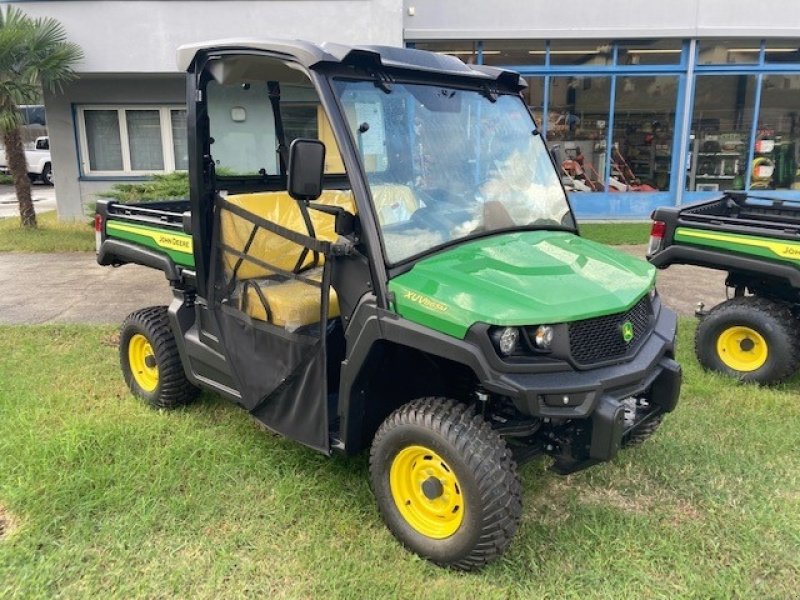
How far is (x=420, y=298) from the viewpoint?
275 cm

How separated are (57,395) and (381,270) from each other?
9.78 ft

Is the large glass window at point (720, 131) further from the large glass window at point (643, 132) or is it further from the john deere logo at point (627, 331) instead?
the john deere logo at point (627, 331)

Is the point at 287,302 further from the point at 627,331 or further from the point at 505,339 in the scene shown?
the point at 627,331

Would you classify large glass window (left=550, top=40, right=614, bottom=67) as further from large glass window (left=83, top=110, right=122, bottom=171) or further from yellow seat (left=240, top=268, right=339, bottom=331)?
yellow seat (left=240, top=268, right=339, bottom=331)

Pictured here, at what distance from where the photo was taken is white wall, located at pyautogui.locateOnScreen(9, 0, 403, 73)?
10.8 m

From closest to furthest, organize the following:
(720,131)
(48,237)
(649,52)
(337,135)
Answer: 1. (337,135)
2. (48,237)
3. (649,52)
4. (720,131)

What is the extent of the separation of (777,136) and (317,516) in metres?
13.1

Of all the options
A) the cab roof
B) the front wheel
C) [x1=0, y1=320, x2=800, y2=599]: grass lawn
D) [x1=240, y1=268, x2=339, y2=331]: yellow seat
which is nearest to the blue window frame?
the cab roof

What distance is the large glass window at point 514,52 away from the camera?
12227 mm

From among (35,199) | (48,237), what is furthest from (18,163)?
(35,199)

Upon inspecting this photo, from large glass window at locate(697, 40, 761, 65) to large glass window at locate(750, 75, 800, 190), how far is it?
1.70ft

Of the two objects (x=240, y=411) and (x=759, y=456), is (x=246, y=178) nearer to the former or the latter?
(x=240, y=411)

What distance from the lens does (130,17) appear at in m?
11.1

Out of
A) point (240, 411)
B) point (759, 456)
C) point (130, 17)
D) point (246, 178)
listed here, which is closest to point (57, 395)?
point (240, 411)
